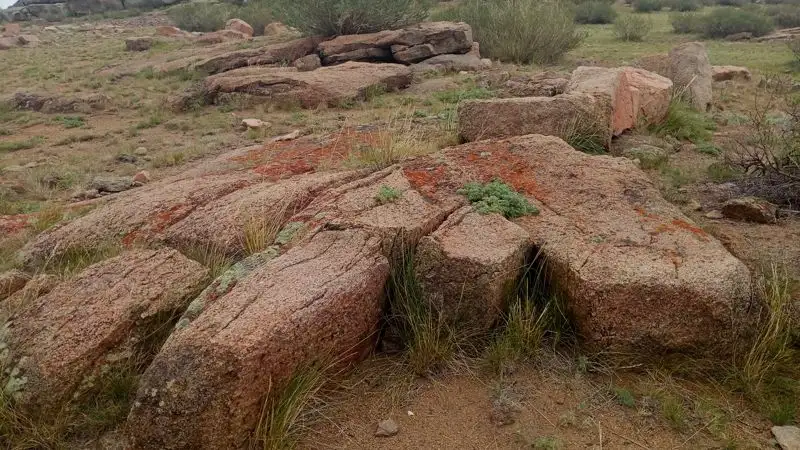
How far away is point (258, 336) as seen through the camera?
92.5 inches

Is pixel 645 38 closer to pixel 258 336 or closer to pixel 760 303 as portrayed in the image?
pixel 760 303

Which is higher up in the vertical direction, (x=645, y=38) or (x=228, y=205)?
(x=228, y=205)

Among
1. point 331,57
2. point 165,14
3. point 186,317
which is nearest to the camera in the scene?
point 186,317

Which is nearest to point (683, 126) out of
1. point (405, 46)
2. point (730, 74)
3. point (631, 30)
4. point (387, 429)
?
point (730, 74)

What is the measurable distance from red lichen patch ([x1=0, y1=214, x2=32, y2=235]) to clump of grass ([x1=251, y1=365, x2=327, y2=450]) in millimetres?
3173

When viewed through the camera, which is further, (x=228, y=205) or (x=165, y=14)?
(x=165, y=14)

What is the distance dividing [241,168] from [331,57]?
849 cm

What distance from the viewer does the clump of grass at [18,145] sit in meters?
8.74

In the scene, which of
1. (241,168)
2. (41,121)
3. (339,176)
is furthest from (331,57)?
(339,176)

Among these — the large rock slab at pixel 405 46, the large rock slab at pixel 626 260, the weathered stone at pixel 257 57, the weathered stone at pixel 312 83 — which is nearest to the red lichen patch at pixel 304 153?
the large rock slab at pixel 626 260

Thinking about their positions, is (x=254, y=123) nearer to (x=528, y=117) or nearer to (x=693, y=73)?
(x=528, y=117)

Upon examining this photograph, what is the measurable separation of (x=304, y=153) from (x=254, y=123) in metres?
4.12

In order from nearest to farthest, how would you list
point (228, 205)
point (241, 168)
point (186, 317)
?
point (186, 317) → point (228, 205) → point (241, 168)

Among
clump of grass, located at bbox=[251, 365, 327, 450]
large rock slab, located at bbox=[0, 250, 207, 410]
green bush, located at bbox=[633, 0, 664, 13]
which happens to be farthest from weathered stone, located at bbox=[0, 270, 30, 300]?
green bush, located at bbox=[633, 0, 664, 13]
